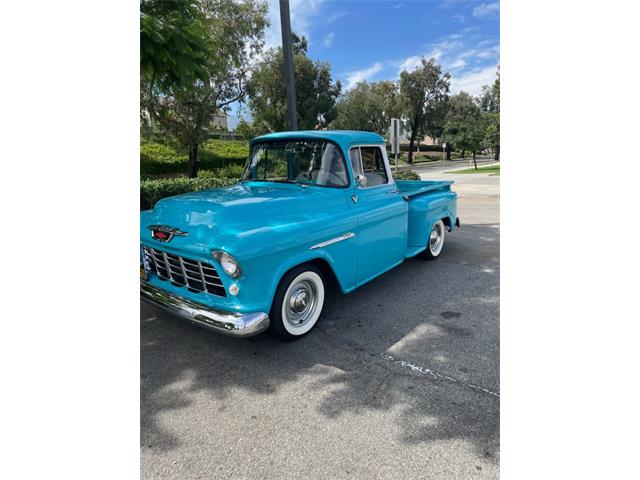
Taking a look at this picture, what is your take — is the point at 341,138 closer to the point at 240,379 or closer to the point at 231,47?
the point at 240,379

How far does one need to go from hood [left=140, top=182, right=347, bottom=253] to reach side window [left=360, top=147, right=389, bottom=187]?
653 mm

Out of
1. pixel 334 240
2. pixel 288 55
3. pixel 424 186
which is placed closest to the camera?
pixel 334 240

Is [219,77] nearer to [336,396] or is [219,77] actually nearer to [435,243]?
[435,243]

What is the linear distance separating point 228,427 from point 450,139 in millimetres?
33476

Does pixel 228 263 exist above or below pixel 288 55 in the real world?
below

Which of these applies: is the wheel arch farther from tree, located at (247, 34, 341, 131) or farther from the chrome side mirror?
tree, located at (247, 34, 341, 131)

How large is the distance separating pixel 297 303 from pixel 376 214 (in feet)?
4.44

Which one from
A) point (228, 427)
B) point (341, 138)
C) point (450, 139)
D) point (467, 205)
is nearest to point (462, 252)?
point (341, 138)

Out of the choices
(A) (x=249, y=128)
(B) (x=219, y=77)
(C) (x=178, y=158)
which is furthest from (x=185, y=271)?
(C) (x=178, y=158)

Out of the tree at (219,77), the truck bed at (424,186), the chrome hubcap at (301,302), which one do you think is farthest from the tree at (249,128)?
the chrome hubcap at (301,302)

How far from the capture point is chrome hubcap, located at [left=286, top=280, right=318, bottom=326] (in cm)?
340

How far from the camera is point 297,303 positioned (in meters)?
3.46

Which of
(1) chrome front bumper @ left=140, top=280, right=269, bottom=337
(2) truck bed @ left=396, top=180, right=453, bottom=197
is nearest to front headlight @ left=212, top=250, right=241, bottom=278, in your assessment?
(1) chrome front bumper @ left=140, top=280, right=269, bottom=337

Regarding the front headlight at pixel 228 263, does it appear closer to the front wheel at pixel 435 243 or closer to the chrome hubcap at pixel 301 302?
the chrome hubcap at pixel 301 302
